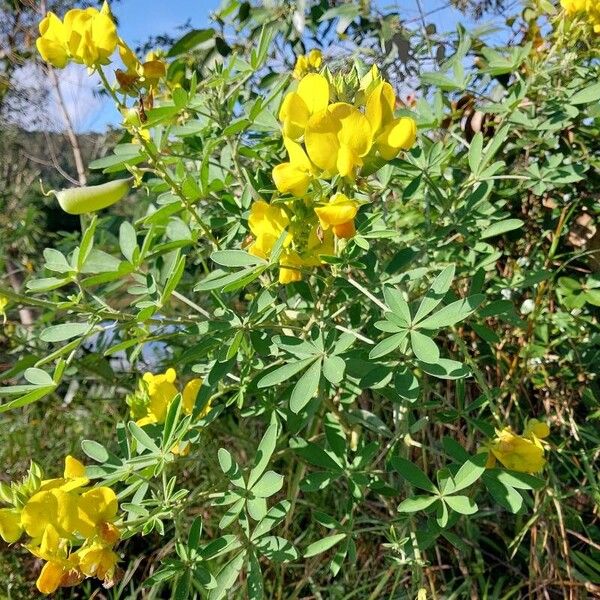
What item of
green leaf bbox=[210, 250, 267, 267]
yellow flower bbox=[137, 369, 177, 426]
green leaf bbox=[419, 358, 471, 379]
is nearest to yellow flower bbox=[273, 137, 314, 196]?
green leaf bbox=[210, 250, 267, 267]

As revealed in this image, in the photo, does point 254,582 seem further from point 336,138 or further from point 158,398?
point 336,138

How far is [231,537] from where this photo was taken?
883mm

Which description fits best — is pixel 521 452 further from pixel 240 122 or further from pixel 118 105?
pixel 118 105

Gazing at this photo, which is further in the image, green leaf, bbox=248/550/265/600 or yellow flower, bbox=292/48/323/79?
yellow flower, bbox=292/48/323/79

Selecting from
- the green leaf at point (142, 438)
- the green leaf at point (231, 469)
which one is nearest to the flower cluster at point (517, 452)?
the green leaf at point (231, 469)

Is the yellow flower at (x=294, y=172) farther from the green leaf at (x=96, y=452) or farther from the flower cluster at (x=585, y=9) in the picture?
the flower cluster at (x=585, y=9)

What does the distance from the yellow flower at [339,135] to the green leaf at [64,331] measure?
399 millimetres

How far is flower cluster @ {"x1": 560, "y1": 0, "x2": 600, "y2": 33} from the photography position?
1210 millimetres

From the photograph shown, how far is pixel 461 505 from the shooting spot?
2.67 ft

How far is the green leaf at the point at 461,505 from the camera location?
31.2 inches

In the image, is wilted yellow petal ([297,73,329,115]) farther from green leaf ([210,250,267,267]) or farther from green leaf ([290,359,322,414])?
green leaf ([290,359,322,414])

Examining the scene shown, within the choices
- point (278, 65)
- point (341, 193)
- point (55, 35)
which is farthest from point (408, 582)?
point (278, 65)

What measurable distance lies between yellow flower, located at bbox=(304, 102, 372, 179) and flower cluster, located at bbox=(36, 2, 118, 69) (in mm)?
374

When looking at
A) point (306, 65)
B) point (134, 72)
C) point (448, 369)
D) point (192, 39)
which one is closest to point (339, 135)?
point (448, 369)
